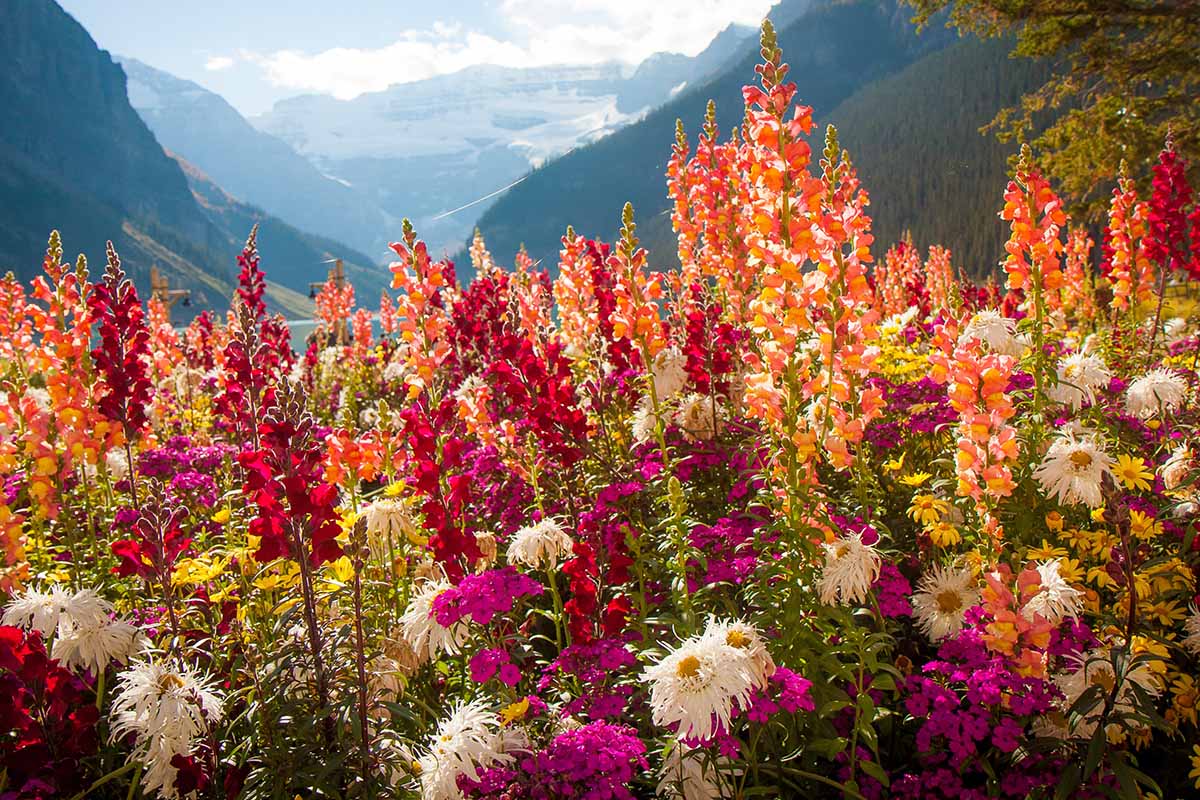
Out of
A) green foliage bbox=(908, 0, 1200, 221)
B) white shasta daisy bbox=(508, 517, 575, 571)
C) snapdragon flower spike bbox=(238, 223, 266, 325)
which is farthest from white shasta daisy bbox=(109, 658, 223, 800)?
green foliage bbox=(908, 0, 1200, 221)

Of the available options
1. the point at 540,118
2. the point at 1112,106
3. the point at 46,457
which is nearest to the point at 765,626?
the point at 46,457

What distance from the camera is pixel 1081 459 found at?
10.9 feet

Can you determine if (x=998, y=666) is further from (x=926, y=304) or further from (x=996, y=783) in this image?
(x=926, y=304)

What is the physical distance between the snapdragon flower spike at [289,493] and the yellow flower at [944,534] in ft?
8.62

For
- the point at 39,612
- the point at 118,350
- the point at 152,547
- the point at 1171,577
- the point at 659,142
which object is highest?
the point at 118,350

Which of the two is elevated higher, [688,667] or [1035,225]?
[1035,225]

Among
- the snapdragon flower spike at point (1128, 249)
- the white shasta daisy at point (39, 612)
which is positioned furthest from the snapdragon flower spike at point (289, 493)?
the snapdragon flower spike at point (1128, 249)

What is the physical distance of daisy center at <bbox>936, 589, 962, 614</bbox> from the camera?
3.23 meters

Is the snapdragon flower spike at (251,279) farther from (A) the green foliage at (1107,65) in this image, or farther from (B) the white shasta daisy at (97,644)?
(A) the green foliage at (1107,65)

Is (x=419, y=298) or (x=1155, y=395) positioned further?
(x=419, y=298)

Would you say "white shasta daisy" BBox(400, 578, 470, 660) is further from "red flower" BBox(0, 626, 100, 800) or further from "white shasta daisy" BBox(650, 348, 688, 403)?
"white shasta daisy" BBox(650, 348, 688, 403)

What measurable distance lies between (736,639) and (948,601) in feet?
4.70

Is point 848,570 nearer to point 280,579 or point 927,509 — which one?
point 927,509

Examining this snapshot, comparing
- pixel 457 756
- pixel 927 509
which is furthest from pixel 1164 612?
pixel 457 756
